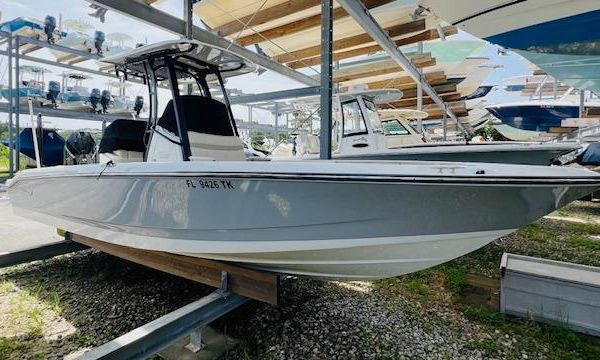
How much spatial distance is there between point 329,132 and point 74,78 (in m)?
14.4

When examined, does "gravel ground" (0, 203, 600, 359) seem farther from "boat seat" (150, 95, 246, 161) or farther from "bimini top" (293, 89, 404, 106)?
"bimini top" (293, 89, 404, 106)

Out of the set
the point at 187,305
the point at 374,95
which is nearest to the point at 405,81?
the point at 374,95

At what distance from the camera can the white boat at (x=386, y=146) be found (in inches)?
164

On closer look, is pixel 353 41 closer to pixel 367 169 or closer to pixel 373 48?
pixel 373 48

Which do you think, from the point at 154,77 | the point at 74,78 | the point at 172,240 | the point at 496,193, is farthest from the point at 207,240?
the point at 74,78

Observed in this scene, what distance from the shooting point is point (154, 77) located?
248 cm

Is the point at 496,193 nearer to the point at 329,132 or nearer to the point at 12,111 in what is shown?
the point at 329,132

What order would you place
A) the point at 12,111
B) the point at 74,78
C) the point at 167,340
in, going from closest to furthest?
1. the point at 167,340
2. the point at 12,111
3. the point at 74,78

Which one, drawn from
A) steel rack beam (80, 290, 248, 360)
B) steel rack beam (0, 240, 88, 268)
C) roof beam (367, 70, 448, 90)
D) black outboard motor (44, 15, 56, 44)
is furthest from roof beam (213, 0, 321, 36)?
black outboard motor (44, 15, 56, 44)

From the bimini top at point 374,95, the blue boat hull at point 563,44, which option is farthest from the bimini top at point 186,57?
the blue boat hull at point 563,44

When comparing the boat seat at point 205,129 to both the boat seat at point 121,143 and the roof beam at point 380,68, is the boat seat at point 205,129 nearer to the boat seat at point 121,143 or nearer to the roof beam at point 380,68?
the boat seat at point 121,143

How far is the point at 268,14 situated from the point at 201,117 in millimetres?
1578

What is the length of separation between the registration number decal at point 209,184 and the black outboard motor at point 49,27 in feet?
34.6

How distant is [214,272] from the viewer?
2191 millimetres
